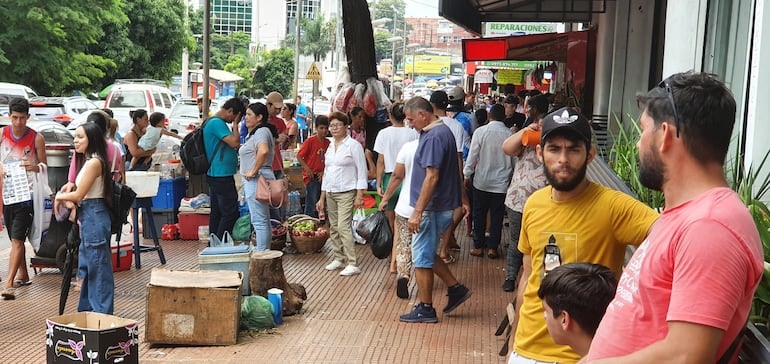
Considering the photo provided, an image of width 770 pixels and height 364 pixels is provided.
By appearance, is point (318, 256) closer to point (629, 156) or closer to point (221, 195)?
point (221, 195)

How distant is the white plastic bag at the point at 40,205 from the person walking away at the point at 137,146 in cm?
392

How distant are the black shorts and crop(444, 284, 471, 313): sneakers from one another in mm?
4144

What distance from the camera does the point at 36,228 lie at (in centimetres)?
Result: 943

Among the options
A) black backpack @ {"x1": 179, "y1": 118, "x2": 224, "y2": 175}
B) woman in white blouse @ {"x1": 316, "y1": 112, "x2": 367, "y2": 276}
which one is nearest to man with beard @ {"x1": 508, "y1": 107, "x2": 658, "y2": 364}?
woman in white blouse @ {"x1": 316, "y1": 112, "x2": 367, "y2": 276}

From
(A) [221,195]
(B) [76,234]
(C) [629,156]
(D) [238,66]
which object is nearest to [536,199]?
(C) [629,156]

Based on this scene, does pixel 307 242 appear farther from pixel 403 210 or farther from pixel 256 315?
pixel 256 315

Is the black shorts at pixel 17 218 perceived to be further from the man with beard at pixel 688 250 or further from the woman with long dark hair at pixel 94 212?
the man with beard at pixel 688 250

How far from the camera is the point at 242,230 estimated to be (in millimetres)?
11398

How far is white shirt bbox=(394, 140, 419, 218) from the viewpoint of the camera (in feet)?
27.9

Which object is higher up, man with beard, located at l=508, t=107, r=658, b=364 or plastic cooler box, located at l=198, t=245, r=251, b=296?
man with beard, located at l=508, t=107, r=658, b=364


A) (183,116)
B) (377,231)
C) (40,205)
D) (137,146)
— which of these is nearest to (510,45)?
(137,146)

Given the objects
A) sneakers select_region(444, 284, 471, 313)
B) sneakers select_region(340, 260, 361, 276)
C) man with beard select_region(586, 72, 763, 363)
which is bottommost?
sneakers select_region(340, 260, 361, 276)

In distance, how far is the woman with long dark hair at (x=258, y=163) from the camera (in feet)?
34.6

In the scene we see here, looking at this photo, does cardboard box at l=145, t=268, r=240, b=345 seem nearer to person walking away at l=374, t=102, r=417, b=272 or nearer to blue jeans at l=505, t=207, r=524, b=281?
blue jeans at l=505, t=207, r=524, b=281
